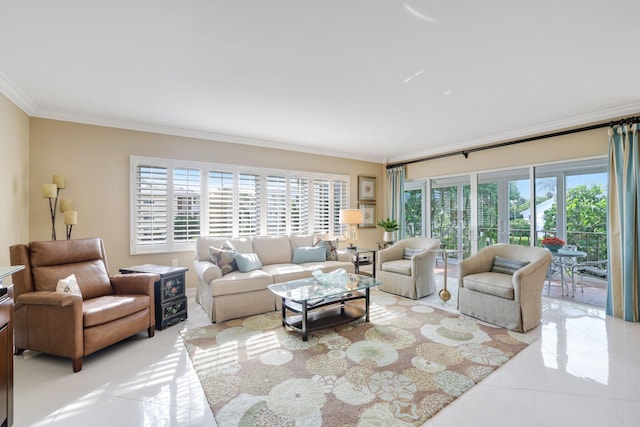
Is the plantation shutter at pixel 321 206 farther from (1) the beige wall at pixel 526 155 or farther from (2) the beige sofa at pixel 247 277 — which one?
(1) the beige wall at pixel 526 155

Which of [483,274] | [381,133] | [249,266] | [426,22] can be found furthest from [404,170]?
[426,22]

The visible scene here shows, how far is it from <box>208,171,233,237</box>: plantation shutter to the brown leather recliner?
1.66m

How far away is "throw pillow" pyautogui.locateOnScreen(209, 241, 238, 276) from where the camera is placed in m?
3.87

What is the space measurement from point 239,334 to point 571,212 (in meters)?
5.01

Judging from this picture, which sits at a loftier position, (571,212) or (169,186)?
(169,186)

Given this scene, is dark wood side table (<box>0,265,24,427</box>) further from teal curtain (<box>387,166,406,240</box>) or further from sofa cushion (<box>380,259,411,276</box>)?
teal curtain (<box>387,166,406,240</box>)

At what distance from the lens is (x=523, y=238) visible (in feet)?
15.9

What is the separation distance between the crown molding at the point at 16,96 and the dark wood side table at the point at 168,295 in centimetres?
215

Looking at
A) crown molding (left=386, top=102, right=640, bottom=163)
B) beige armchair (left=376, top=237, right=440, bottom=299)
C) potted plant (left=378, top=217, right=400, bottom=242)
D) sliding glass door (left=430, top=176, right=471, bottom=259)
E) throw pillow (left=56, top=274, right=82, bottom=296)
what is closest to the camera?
throw pillow (left=56, top=274, right=82, bottom=296)

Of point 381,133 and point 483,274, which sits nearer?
point 483,274

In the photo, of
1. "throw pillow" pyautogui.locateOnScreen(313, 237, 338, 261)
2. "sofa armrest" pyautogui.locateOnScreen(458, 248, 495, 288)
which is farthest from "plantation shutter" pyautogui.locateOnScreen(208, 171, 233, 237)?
"sofa armrest" pyautogui.locateOnScreen(458, 248, 495, 288)

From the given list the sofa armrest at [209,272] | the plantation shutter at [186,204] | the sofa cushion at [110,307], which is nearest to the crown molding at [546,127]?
the plantation shutter at [186,204]

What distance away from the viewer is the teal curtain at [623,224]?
350 centimetres

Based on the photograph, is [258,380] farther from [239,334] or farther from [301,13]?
[301,13]
